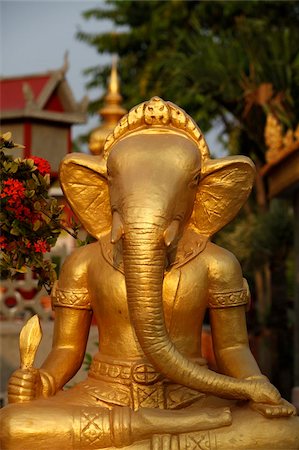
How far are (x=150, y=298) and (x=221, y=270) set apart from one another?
526mm

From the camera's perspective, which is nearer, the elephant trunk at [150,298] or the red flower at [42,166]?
the elephant trunk at [150,298]

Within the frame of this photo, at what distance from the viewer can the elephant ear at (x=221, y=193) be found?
13.9 ft

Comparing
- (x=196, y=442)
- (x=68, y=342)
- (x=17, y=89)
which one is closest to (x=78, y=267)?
(x=68, y=342)

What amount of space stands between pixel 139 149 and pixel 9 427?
1.22m

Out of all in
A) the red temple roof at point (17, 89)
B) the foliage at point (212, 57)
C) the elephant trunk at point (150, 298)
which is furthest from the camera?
the red temple roof at point (17, 89)

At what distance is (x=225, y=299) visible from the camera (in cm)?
411

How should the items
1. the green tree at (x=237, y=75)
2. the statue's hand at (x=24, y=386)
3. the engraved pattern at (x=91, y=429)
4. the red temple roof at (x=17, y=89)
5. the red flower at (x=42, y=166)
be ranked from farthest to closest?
the red temple roof at (x=17, y=89) → the green tree at (x=237, y=75) → the red flower at (x=42, y=166) → the statue's hand at (x=24, y=386) → the engraved pattern at (x=91, y=429)

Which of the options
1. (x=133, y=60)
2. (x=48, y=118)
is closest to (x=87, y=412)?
(x=48, y=118)

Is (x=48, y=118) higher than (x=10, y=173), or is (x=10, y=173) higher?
(x=48, y=118)

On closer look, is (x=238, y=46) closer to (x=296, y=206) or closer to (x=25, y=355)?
(x=296, y=206)

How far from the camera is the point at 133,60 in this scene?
73.7 feet

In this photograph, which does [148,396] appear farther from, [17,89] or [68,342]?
[17,89]

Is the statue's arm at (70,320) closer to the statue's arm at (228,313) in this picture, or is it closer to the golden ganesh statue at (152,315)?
the golden ganesh statue at (152,315)

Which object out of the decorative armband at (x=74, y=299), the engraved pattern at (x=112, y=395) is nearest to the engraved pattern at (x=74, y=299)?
the decorative armband at (x=74, y=299)
